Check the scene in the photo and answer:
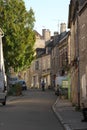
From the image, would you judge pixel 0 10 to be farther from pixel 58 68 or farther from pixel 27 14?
pixel 58 68

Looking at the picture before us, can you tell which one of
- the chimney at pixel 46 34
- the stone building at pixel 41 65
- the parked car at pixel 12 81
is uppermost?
the chimney at pixel 46 34

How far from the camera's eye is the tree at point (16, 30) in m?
61.7

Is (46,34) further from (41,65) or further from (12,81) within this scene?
(12,81)

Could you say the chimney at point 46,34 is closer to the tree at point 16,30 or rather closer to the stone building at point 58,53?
the stone building at point 58,53

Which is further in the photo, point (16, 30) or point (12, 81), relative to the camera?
point (12, 81)

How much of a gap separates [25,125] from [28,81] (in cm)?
9384

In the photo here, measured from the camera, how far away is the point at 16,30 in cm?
6131

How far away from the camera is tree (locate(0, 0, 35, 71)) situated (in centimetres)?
6172

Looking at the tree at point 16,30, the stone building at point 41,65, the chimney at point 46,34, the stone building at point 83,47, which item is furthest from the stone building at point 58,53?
the stone building at point 83,47

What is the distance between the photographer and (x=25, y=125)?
2395 centimetres

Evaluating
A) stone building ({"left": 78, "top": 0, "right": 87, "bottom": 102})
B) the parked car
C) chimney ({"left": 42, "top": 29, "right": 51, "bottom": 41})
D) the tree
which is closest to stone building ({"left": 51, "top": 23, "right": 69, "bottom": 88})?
the parked car

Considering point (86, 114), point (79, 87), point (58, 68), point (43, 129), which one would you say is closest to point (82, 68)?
point (79, 87)

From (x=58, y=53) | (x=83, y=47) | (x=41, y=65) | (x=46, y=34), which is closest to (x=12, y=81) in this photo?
(x=58, y=53)

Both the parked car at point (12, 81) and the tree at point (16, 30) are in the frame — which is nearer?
the tree at point (16, 30)
